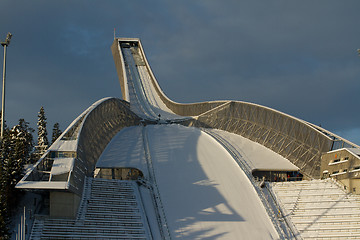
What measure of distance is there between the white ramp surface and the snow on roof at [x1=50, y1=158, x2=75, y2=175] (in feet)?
20.2

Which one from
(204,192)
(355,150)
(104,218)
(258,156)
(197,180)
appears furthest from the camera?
(258,156)

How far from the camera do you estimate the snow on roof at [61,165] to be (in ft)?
79.8

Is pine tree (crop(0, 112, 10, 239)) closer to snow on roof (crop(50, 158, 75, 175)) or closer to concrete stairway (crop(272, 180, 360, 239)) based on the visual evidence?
snow on roof (crop(50, 158, 75, 175))

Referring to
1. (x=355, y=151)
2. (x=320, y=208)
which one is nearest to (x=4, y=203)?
(x=320, y=208)

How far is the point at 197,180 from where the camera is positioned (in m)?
31.4

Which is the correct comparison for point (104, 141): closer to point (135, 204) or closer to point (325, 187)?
point (135, 204)

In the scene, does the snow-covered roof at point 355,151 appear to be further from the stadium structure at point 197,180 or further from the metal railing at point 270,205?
the metal railing at point 270,205

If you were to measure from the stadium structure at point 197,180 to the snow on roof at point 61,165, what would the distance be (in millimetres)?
53

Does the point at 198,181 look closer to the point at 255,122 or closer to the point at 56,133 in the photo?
the point at 255,122

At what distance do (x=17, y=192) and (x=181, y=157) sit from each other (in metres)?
12.8

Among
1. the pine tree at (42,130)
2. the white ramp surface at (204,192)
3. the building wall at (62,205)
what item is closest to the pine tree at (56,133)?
the pine tree at (42,130)

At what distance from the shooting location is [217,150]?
118 ft

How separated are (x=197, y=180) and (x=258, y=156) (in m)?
6.73

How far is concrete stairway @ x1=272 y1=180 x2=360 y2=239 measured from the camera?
26.3 m
